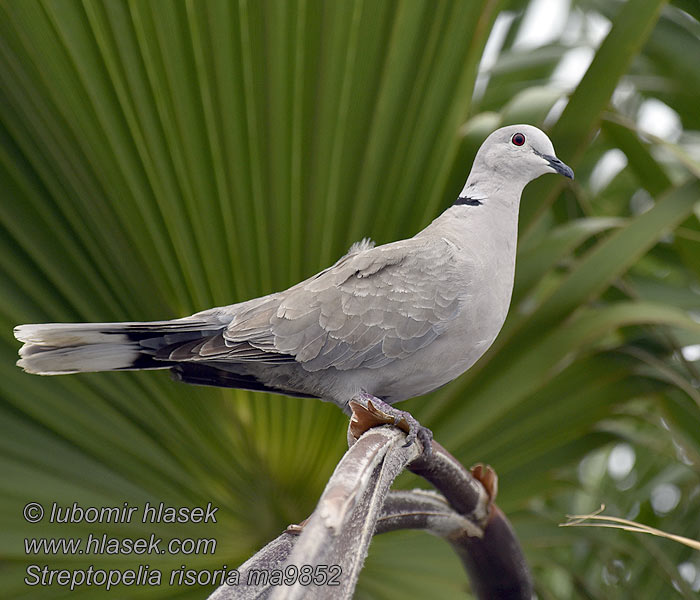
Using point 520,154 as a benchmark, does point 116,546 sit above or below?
below

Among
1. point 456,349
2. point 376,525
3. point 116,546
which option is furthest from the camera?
point 116,546

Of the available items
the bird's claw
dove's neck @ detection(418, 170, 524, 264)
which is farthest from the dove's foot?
dove's neck @ detection(418, 170, 524, 264)

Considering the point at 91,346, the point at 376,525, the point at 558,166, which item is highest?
the point at 558,166

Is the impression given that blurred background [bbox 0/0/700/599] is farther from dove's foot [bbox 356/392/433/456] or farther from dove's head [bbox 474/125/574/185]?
dove's foot [bbox 356/392/433/456]

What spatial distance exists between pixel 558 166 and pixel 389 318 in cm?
36

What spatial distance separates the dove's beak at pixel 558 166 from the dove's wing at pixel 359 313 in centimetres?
21

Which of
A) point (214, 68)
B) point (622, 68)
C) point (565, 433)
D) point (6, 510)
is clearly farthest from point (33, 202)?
point (565, 433)

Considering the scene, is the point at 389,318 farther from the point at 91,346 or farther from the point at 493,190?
the point at 91,346

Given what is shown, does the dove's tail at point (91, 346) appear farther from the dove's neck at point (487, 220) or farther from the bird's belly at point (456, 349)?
the dove's neck at point (487, 220)

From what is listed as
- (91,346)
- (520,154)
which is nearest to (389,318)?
(520,154)

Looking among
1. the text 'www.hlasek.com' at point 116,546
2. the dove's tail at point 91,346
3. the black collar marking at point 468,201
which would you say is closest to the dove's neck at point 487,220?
the black collar marking at point 468,201

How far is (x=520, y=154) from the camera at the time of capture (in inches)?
49.4

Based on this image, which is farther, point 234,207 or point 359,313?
point 234,207

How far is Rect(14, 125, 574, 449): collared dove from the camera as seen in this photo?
1172 millimetres
